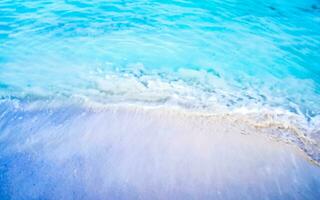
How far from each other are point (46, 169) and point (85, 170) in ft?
1.65

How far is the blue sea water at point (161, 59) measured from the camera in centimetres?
469

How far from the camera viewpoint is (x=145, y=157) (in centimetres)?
362

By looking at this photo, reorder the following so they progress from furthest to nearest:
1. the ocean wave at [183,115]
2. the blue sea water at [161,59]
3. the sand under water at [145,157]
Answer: the blue sea water at [161,59] → the ocean wave at [183,115] → the sand under water at [145,157]

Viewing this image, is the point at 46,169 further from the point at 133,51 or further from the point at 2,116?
the point at 133,51

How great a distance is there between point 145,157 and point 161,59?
337cm

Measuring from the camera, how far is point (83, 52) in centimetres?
655

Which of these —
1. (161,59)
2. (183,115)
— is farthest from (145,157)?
(161,59)

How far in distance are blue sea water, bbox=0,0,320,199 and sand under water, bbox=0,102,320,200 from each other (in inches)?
4.0

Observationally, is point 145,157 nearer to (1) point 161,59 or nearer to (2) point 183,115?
(2) point 183,115

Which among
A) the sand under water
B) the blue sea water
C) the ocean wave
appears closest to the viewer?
the sand under water

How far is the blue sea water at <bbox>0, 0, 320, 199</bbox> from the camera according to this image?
15.4ft

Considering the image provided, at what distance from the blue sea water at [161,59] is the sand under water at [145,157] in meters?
0.10

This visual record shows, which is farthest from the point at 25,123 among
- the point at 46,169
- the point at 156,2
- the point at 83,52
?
the point at 156,2

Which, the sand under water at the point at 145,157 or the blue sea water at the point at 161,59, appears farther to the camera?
the blue sea water at the point at 161,59
